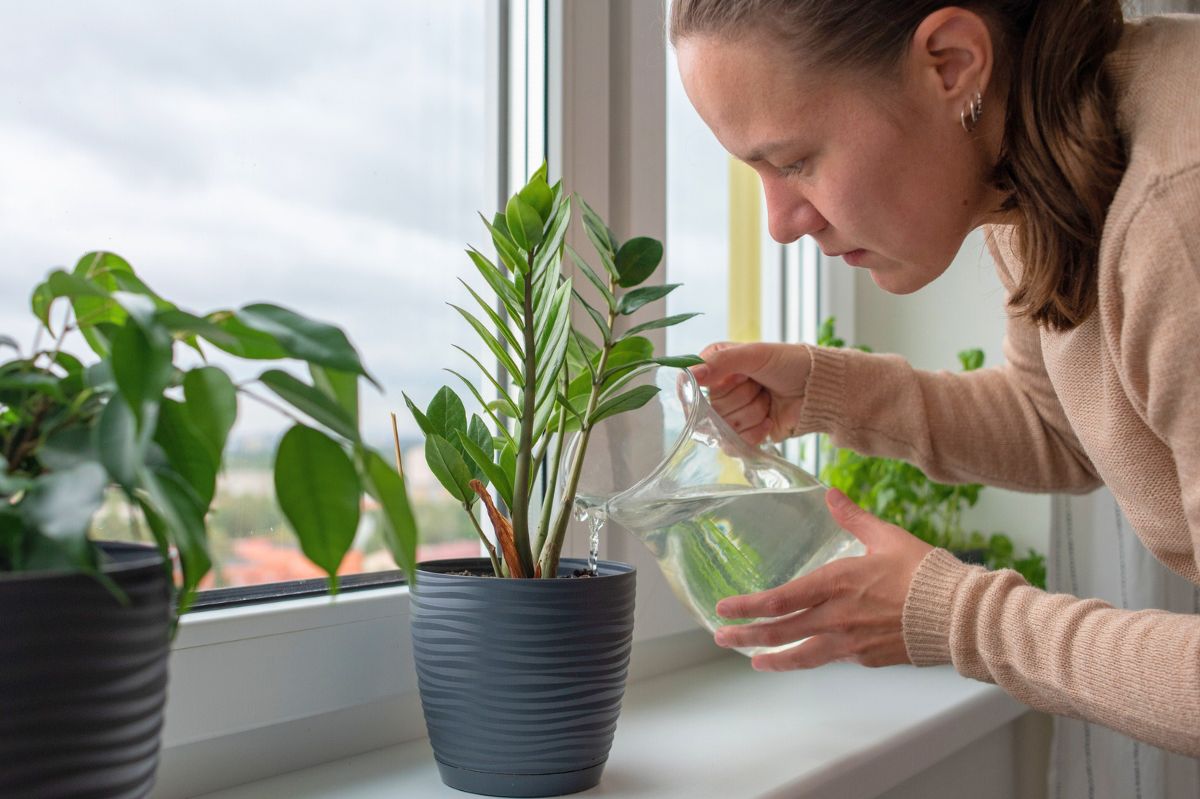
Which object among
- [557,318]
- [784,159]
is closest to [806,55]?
[784,159]

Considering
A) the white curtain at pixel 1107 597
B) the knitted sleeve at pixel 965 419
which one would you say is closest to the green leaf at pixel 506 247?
the knitted sleeve at pixel 965 419

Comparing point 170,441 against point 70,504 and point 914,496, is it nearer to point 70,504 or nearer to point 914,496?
point 70,504

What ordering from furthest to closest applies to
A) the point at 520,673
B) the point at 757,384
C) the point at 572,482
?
the point at 757,384 → the point at 572,482 → the point at 520,673

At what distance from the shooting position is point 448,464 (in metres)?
0.73

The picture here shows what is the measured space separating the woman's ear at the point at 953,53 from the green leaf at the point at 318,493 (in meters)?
0.54

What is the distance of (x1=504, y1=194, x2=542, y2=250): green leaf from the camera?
0.69 m

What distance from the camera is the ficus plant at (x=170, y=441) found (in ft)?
Answer: 1.17

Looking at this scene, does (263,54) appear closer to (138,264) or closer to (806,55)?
(138,264)

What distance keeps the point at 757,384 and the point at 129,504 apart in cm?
74

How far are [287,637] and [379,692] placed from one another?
0.36 feet

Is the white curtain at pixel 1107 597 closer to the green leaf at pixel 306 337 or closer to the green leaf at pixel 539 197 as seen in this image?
the green leaf at pixel 539 197

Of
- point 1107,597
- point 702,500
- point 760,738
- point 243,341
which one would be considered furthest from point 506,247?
point 1107,597

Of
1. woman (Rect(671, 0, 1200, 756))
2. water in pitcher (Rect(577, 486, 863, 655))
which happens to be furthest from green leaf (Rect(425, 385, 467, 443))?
woman (Rect(671, 0, 1200, 756))

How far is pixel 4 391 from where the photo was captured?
45 cm
